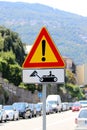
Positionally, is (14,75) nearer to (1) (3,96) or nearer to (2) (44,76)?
(1) (3,96)

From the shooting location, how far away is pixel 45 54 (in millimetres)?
10570

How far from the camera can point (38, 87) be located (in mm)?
105188

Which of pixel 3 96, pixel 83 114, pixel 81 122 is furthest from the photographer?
pixel 3 96

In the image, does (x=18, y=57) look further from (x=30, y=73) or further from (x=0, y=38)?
(x=30, y=73)

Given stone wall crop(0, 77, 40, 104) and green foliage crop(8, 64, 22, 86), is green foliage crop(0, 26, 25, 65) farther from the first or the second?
stone wall crop(0, 77, 40, 104)

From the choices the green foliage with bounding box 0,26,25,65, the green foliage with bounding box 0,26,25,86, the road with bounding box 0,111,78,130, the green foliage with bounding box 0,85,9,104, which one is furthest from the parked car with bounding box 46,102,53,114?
the green foliage with bounding box 0,26,25,65

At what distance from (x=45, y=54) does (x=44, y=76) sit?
42 cm

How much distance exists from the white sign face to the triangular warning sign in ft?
0.32

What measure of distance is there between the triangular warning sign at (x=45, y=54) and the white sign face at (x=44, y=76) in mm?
99

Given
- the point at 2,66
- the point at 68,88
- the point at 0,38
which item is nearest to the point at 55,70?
the point at 2,66

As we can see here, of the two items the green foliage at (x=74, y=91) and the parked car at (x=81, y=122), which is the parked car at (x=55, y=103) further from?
the green foliage at (x=74, y=91)

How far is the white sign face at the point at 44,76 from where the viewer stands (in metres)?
10.5

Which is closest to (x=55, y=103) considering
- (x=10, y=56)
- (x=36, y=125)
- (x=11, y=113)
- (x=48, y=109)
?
(x=48, y=109)

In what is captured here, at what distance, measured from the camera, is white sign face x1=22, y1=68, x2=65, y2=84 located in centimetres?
1046
